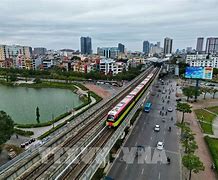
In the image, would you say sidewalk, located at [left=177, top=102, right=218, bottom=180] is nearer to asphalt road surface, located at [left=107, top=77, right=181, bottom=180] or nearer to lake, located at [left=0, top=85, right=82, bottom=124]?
asphalt road surface, located at [left=107, top=77, right=181, bottom=180]

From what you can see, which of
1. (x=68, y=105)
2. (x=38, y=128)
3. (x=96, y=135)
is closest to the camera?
(x=96, y=135)

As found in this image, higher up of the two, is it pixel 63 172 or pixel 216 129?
pixel 63 172

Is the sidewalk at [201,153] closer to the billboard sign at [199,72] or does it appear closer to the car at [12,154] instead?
the billboard sign at [199,72]

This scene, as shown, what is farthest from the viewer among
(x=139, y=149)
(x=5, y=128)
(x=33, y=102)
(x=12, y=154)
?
(x=33, y=102)

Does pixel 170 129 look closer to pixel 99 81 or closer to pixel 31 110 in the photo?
pixel 31 110

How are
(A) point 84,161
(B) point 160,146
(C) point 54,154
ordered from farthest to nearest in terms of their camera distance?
(B) point 160,146 → (C) point 54,154 → (A) point 84,161

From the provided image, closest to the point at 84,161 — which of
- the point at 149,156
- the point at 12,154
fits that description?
the point at 149,156

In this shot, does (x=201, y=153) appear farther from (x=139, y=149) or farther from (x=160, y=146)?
(x=139, y=149)

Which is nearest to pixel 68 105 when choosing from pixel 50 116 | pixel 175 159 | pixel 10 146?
pixel 50 116
